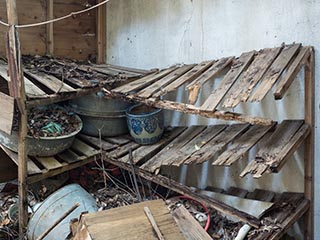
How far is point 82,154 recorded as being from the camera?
10.0 feet

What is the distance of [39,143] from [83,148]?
1.47 feet

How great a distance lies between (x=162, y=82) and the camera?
285cm

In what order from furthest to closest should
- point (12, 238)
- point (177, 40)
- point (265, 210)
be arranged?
1. point (177, 40)
2. point (12, 238)
3. point (265, 210)

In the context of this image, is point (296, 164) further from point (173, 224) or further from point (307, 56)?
point (173, 224)

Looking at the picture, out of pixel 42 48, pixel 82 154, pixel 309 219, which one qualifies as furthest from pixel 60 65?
pixel 309 219

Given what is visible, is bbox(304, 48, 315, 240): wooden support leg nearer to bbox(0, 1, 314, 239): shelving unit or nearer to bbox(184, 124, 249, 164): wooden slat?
bbox(0, 1, 314, 239): shelving unit

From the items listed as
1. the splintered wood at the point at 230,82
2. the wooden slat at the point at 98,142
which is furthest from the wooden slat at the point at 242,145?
the wooden slat at the point at 98,142

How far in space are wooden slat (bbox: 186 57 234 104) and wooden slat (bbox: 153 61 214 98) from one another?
0.08m

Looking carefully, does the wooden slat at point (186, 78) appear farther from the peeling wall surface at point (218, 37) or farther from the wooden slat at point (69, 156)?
the wooden slat at point (69, 156)

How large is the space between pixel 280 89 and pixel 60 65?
2.29m

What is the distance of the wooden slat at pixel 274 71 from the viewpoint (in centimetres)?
207

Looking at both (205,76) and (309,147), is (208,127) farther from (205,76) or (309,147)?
(309,147)

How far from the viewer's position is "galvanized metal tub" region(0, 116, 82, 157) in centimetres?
275

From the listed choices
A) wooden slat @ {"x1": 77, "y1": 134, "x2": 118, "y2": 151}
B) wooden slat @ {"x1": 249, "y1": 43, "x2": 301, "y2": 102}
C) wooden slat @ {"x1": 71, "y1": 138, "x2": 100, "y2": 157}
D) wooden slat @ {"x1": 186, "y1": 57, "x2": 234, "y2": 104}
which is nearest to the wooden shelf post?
Answer: wooden slat @ {"x1": 71, "y1": 138, "x2": 100, "y2": 157}
